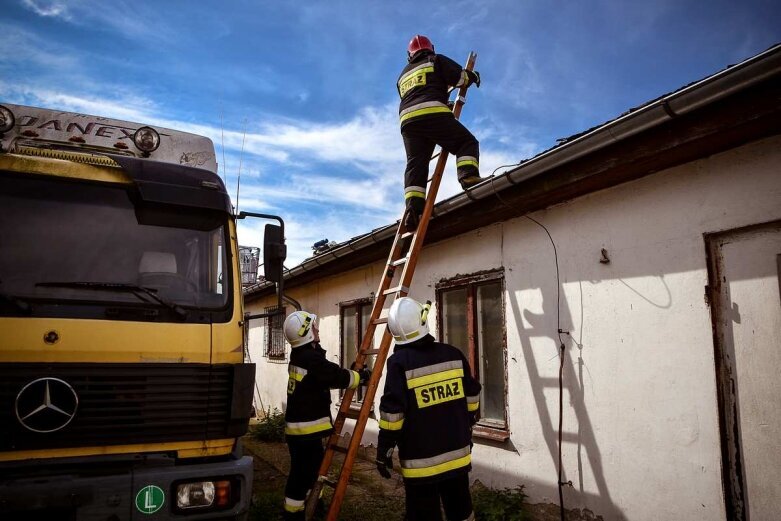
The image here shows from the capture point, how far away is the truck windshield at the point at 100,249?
2695 millimetres

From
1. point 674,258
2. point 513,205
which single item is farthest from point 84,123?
point 674,258

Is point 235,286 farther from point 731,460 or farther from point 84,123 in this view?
point 731,460

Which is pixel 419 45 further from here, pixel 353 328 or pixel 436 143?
pixel 353 328

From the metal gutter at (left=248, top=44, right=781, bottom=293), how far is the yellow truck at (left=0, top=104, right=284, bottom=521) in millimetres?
2334

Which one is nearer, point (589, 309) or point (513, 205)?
point (589, 309)

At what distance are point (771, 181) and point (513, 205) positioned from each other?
1.96 metres

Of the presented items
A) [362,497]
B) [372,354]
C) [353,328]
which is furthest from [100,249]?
[353,328]

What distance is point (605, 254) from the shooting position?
387cm

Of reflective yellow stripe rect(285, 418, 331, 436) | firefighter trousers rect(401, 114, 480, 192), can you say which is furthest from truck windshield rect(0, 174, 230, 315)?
firefighter trousers rect(401, 114, 480, 192)

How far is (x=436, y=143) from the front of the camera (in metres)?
4.61

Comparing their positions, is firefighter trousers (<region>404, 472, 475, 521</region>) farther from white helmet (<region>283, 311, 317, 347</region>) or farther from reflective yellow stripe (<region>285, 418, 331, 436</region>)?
white helmet (<region>283, 311, 317, 347</region>)

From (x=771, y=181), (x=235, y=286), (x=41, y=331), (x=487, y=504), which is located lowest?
(x=487, y=504)

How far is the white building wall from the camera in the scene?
315 cm

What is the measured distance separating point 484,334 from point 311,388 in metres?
1.92
